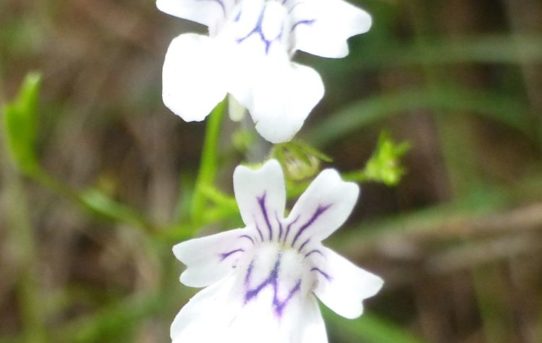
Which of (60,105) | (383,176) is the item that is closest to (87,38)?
(60,105)

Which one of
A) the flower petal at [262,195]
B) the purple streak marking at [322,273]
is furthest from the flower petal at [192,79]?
the purple streak marking at [322,273]

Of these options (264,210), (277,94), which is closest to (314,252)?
(264,210)

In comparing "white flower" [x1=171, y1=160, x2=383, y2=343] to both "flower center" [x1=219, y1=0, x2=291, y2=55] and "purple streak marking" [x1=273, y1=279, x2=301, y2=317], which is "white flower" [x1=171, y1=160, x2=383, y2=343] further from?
"flower center" [x1=219, y1=0, x2=291, y2=55]

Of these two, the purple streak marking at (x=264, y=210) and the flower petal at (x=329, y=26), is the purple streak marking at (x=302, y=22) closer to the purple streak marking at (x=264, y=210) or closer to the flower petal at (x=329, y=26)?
the flower petal at (x=329, y=26)

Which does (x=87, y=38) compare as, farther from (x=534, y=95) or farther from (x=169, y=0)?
(x=169, y=0)

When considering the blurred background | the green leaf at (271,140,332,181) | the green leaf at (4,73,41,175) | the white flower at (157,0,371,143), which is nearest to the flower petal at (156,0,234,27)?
the white flower at (157,0,371,143)
